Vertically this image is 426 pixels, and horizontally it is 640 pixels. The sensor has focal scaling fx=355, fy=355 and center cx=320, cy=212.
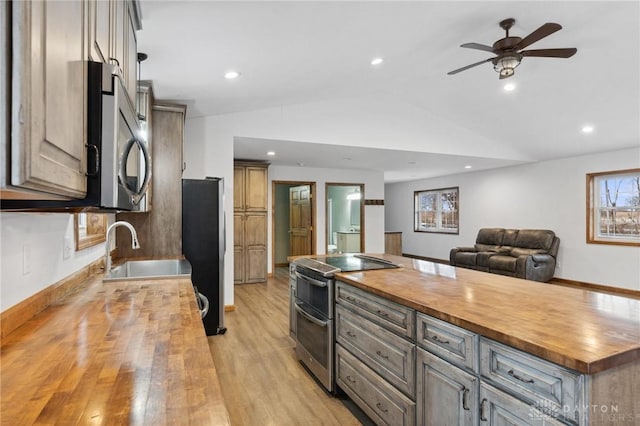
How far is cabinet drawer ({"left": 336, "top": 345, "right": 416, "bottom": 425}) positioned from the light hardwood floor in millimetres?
188

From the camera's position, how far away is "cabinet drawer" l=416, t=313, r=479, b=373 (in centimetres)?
141

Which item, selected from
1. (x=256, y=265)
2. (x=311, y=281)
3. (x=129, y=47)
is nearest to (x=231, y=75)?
(x=129, y=47)

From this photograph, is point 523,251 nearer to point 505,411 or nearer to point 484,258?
point 484,258

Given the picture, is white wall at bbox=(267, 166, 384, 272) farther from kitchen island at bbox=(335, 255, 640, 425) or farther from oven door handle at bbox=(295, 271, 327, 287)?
kitchen island at bbox=(335, 255, 640, 425)

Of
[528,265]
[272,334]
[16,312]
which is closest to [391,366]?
[16,312]

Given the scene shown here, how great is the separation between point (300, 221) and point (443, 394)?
21.5 ft

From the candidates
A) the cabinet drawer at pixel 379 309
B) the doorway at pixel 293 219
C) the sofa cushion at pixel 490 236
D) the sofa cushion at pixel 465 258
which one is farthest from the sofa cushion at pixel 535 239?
the cabinet drawer at pixel 379 309

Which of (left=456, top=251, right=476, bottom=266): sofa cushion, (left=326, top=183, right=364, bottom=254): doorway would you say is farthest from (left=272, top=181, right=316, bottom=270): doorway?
(left=456, top=251, right=476, bottom=266): sofa cushion

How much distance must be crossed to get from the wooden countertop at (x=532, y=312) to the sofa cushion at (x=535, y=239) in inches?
201

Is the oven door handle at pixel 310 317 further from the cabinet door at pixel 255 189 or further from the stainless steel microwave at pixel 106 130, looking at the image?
the cabinet door at pixel 255 189

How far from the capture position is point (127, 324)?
1.34 m

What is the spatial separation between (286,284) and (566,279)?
5.12m

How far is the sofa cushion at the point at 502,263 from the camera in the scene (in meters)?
6.21

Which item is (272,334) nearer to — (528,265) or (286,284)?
(286,284)
